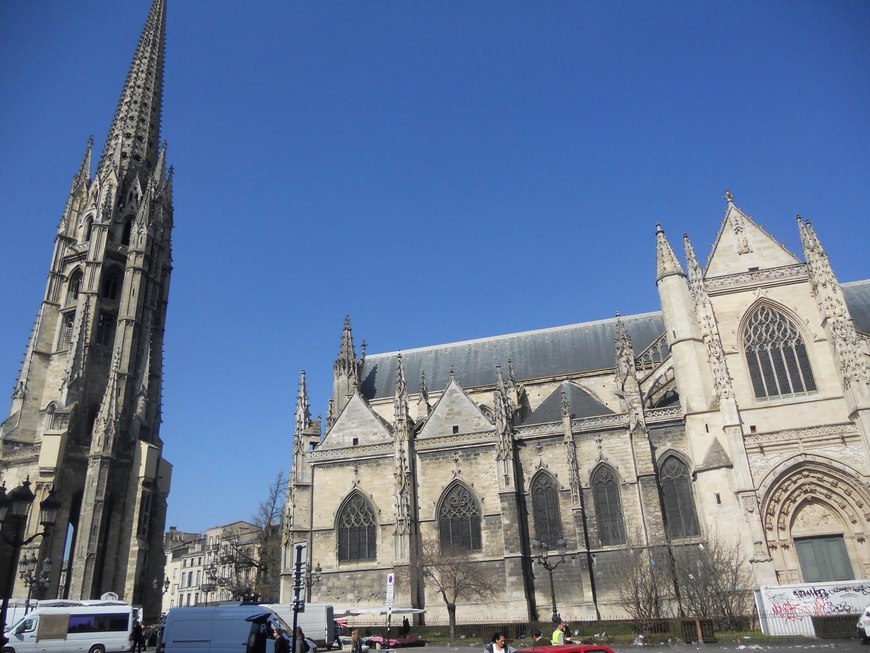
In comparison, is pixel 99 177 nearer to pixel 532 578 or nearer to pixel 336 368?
pixel 336 368

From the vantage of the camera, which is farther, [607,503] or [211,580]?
[211,580]

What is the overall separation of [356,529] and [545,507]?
7875mm

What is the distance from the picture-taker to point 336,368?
1363 inches

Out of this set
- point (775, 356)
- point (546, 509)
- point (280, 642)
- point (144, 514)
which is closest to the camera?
point (280, 642)

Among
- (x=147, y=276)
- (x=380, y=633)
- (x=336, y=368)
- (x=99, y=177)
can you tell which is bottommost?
(x=380, y=633)

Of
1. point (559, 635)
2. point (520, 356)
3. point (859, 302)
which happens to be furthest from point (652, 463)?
point (559, 635)

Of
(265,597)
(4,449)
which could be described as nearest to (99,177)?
(4,449)

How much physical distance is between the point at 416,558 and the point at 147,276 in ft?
70.1

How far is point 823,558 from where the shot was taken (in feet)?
71.8

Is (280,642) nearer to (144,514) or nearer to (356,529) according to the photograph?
Result: (356,529)

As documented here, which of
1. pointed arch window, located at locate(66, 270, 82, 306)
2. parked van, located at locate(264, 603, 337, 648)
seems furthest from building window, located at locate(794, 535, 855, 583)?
pointed arch window, located at locate(66, 270, 82, 306)

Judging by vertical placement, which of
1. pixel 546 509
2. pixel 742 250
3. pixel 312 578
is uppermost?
pixel 742 250

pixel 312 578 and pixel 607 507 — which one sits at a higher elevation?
pixel 607 507

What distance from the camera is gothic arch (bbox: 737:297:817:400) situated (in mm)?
24234
